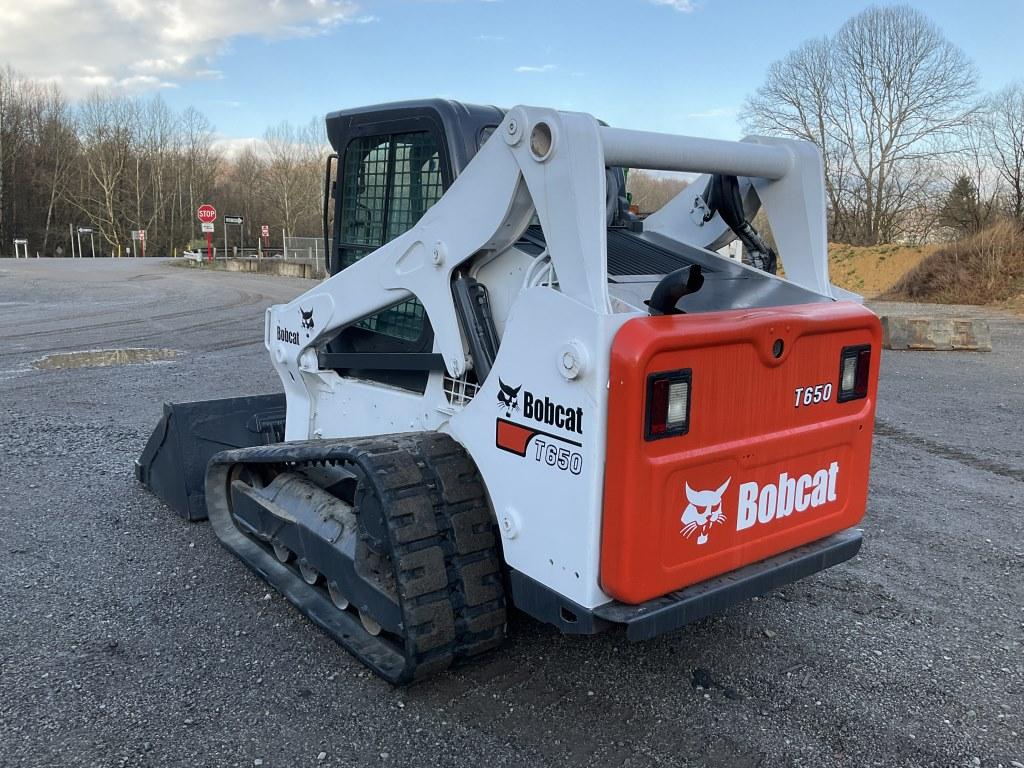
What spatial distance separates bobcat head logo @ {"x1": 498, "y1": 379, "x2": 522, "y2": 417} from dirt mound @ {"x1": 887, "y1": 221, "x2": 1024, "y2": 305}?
68.8 feet

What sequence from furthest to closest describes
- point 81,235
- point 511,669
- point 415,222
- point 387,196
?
point 81,235
point 387,196
point 415,222
point 511,669

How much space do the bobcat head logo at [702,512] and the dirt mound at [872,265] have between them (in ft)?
104

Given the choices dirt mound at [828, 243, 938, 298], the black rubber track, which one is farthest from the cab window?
dirt mound at [828, 243, 938, 298]

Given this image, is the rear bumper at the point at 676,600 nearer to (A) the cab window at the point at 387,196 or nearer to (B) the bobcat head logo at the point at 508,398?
(B) the bobcat head logo at the point at 508,398

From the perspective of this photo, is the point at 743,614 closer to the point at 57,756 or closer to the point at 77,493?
the point at 57,756

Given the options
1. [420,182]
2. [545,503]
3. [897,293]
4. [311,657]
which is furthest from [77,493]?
[897,293]

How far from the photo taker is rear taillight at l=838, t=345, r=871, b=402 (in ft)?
10.4

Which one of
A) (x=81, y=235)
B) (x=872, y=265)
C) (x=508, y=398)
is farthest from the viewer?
(x=81, y=235)

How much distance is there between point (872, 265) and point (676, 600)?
34622 millimetres

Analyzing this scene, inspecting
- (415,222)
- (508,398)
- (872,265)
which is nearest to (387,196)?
(415,222)

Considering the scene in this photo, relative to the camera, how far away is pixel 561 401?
8.53 ft

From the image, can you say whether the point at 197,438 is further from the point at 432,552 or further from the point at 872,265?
the point at 872,265

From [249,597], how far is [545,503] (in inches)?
71.8

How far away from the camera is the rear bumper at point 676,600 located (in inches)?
102
